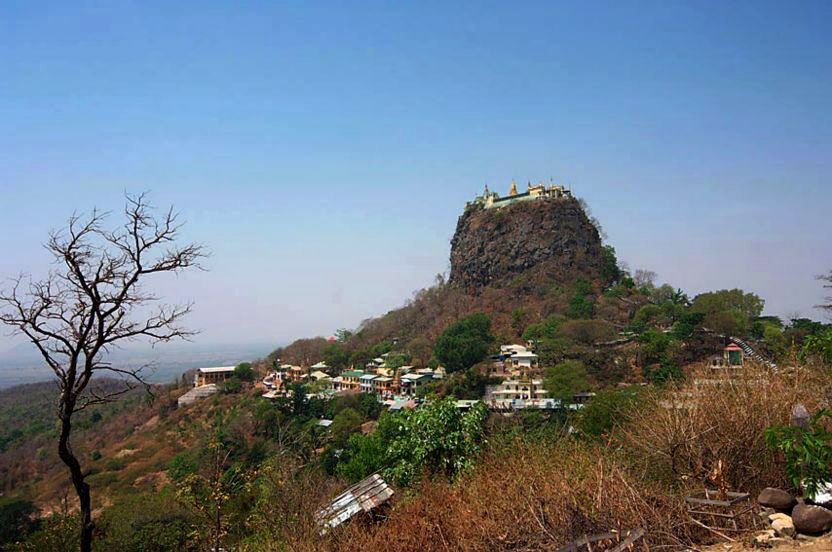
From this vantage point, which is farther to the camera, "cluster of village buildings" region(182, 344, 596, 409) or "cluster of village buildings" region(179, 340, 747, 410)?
"cluster of village buildings" region(182, 344, 596, 409)

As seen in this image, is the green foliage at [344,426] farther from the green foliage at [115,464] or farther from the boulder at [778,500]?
the boulder at [778,500]

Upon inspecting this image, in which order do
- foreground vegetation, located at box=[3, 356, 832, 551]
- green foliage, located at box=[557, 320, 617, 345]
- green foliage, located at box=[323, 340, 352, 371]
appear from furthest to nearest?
green foliage, located at box=[323, 340, 352, 371]
green foliage, located at box=[557, 320, 617, 345]
foreground vegetation, located at box=[3, 356, 832, 551]

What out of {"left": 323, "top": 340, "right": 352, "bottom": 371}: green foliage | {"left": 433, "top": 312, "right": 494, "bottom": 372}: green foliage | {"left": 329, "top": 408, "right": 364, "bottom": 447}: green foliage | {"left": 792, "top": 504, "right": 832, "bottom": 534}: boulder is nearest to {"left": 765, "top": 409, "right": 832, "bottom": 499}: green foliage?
{"left": 792, "top": 504, "right": 832, "bottom": 534}: boulder

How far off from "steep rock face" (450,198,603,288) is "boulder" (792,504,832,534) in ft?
169

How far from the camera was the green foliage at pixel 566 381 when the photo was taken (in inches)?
1206

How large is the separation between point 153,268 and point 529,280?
173ft

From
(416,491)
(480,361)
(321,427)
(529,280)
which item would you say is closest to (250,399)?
(321,427)

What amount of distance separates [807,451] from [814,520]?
98 centimetres

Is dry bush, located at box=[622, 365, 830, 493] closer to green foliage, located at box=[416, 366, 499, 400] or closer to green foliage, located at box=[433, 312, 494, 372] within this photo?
green foliage, located at box=[416, 366, 499, 400]

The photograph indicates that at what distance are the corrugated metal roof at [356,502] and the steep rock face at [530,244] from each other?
50490 millimetres

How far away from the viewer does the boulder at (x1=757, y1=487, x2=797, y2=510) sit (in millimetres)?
6371

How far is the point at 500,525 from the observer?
5.93 m

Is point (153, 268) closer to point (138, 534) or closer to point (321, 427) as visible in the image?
point (138, 534)

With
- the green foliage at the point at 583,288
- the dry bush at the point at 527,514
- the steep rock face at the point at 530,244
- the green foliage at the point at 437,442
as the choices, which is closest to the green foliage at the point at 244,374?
the steep rock face at the point at 530,244
